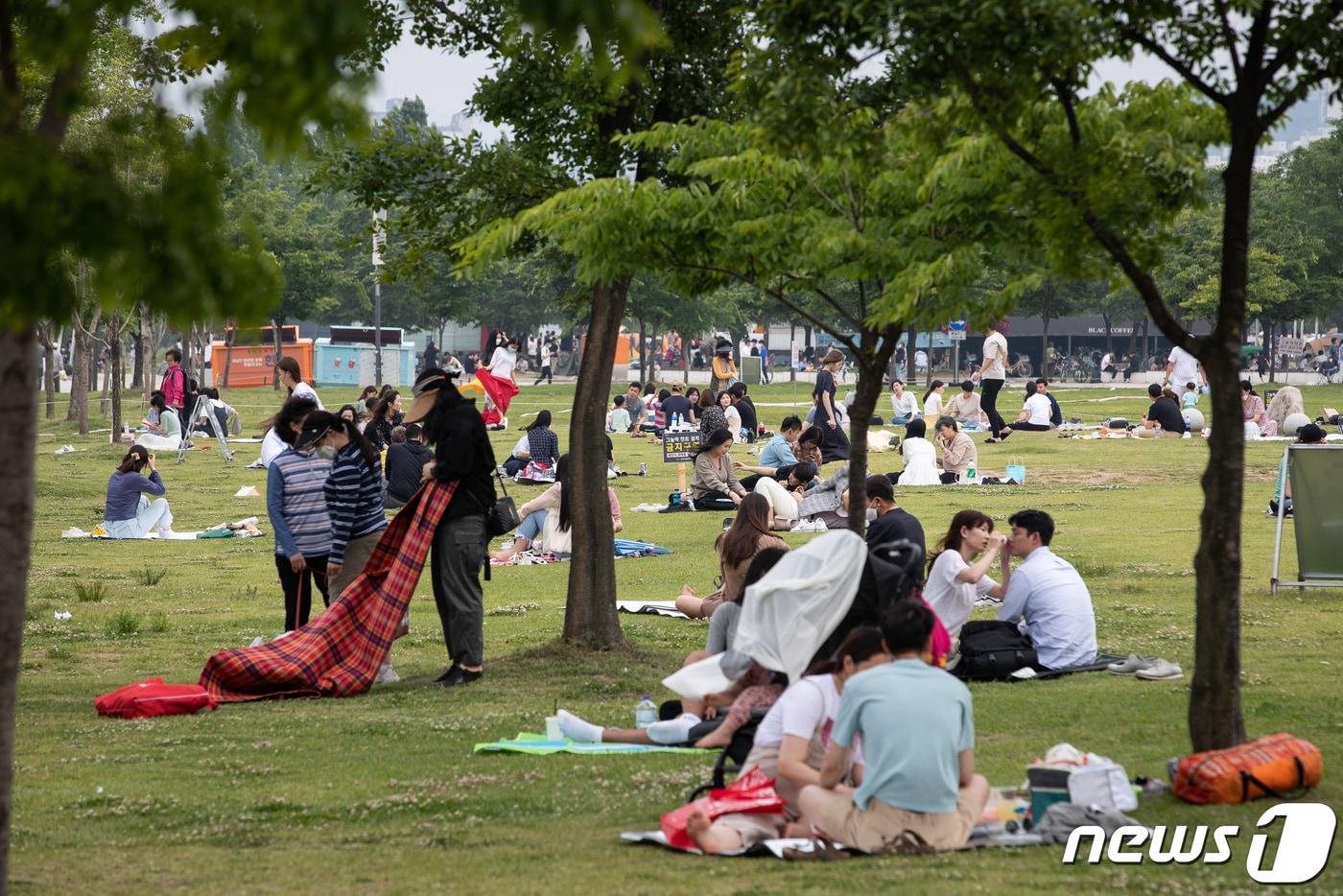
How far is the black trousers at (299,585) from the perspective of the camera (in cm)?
1281

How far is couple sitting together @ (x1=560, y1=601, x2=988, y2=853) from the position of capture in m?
7.01

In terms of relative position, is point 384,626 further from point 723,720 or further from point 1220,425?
point 1220,425

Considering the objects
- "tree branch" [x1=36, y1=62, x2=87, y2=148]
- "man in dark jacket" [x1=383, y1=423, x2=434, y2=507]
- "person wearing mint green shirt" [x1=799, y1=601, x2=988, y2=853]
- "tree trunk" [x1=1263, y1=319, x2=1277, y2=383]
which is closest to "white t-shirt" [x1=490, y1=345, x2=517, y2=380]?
"man in dark jacket" [x1=383, y1=423, x2=434, y2=507]

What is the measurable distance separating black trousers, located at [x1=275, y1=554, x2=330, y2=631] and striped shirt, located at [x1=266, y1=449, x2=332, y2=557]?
0.37ft

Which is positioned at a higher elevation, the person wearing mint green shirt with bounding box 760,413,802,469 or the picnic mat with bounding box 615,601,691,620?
the person wearing mint green shirt with bounding box 760,413,802,469

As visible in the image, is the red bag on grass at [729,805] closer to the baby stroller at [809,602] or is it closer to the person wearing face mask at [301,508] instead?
the baby stroller at [809,602]

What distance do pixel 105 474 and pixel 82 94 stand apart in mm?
28079

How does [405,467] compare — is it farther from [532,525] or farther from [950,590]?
[950,590]

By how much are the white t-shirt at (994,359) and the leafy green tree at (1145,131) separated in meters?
26.1

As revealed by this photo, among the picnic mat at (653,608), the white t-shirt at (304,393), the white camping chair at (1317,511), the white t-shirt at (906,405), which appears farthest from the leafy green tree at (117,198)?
the white t-shirt at (906,405)

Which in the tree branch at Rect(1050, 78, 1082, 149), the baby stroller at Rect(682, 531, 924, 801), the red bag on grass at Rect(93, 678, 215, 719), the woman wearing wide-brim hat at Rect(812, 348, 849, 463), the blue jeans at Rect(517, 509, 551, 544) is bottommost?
the red bag on grass at Rect(93, 678, 215, 719)

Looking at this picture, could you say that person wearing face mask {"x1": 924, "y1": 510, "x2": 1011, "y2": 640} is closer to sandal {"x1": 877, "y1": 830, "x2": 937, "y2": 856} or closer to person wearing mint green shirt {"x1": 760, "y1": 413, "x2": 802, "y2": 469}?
sandal {"x1": 877, "y1": 830, "x2": 937, "y2": 856}

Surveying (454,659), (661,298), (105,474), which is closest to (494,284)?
(661,298)

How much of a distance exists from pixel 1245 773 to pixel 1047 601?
4.41 meters
